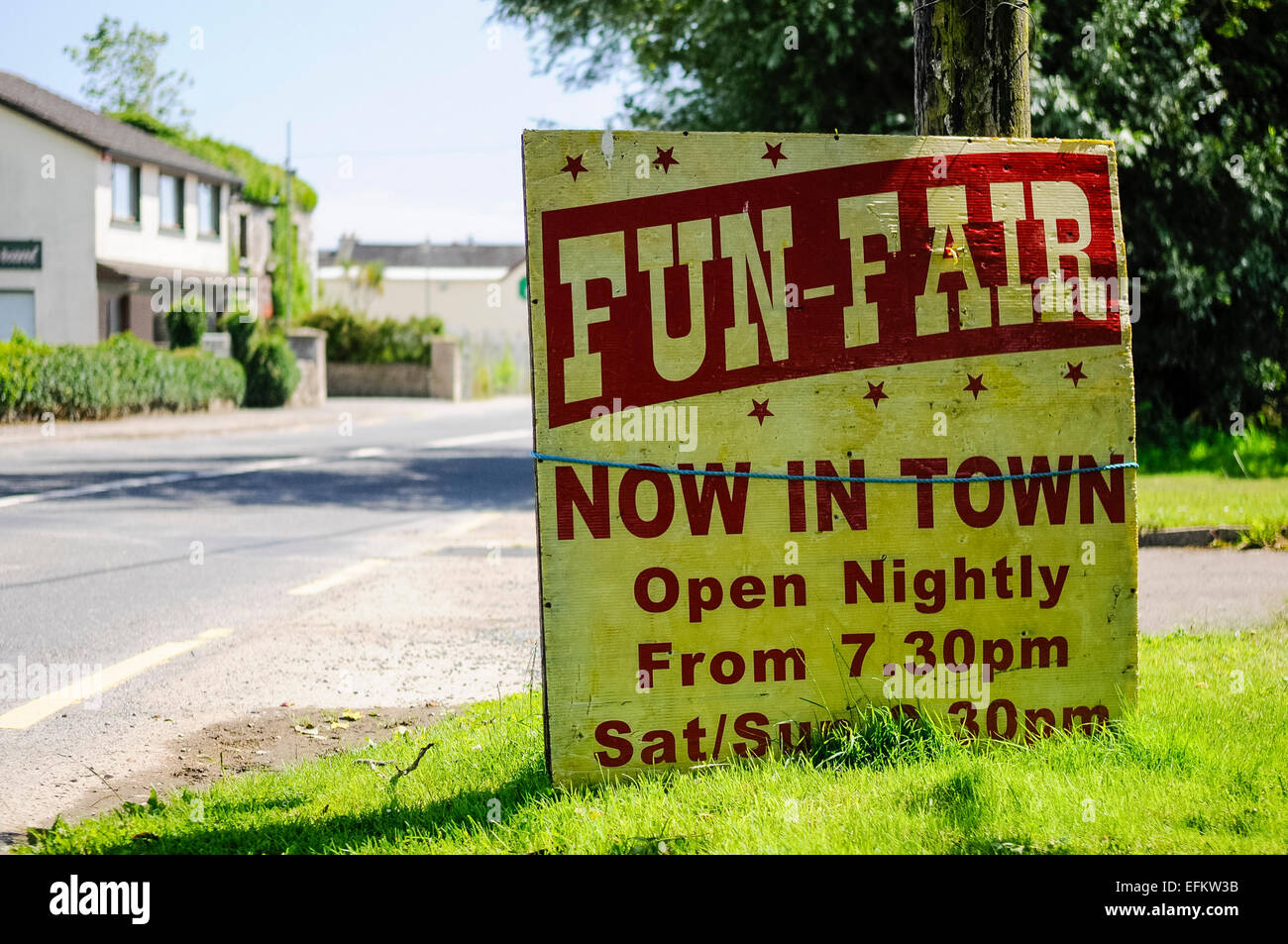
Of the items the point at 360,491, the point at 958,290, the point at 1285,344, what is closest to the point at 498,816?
the point at 958,290

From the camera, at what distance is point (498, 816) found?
3770mm

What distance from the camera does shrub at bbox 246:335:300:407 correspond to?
112 ft

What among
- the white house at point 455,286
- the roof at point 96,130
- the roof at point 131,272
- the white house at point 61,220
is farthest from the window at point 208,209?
the white house at point 455,286

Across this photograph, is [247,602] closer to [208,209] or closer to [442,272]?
[208,209]

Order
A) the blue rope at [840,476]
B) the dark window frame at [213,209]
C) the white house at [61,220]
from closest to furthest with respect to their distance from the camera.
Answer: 1. the blue rope at [840,476]
2. the white house at [61,220]
3. the dark window frame at [213,209]

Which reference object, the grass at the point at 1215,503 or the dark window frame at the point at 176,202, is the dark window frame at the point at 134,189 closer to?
the dark window frame at the point at 176,202

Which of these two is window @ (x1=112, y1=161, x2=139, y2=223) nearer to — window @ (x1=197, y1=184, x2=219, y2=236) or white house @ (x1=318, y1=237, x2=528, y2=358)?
window @ (x1=197, y1=184, x2=219, y2=236)

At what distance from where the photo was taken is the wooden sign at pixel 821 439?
4.11 m

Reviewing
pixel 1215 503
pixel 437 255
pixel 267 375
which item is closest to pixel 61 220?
pixel 267 375

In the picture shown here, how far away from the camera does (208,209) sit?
42.2 metres

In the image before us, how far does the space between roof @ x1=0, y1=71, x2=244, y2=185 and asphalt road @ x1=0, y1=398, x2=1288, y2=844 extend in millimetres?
22292

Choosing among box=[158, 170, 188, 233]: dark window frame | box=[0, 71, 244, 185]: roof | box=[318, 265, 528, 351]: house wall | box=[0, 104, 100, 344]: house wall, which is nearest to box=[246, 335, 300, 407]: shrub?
box=[0, 104, 100, 344]: house wall

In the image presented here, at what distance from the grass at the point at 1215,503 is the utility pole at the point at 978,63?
5974 millimetres

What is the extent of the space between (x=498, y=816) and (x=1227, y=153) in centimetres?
1462
